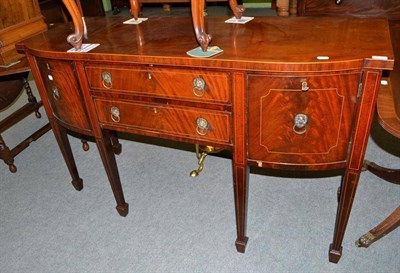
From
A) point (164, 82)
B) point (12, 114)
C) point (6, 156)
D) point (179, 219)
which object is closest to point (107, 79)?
point (164, 82)

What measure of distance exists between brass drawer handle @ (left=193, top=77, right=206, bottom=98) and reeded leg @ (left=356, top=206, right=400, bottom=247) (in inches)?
45.2

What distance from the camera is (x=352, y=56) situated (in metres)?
1.24

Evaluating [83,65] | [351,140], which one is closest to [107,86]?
[83,65]

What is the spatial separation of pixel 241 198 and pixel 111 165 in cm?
76

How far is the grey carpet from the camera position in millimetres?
1888

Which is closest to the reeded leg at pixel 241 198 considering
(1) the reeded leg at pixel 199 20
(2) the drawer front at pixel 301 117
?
(2) the drawer front at pixel 301 117

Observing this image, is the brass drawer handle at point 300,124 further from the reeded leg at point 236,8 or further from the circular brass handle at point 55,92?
the circular brass handle at point 55,92

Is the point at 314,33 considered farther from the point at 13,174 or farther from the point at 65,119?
the point at 13,174

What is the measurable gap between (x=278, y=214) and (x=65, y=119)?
131 centimetres

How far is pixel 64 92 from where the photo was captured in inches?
71.0

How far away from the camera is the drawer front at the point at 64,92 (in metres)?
1.72

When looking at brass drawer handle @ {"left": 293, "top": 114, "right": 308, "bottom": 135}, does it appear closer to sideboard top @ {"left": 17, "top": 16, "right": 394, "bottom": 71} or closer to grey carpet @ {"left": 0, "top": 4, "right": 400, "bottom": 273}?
sideboard top @ {"left": 17, "top": 16, "right": 394, "bottom": 71}

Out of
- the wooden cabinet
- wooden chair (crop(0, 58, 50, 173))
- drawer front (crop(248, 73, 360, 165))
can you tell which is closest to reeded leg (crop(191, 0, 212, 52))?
drawer front (crop(248, 73, 360, 165))

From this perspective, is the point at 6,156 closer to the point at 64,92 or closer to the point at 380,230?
the point at 64,92
